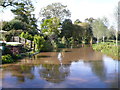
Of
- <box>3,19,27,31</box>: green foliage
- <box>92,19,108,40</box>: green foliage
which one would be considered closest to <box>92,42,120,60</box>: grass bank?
<box>92,19,108,40</box>: green foliage

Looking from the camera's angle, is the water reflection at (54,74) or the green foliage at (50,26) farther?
the green foliage at (50,26)

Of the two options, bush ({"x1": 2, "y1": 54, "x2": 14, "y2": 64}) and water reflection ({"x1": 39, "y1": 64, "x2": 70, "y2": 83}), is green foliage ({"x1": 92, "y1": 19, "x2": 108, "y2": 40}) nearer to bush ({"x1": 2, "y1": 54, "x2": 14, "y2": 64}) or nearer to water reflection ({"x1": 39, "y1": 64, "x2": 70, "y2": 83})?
bush ({"x1": 2, "y1": 54, "x2": 14, "y2": 64})

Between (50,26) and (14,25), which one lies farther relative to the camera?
(50,26)

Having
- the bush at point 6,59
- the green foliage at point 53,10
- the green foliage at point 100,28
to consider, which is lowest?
the bush at point 6,59

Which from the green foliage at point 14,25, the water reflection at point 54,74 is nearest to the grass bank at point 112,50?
the water reflection at point 54,74

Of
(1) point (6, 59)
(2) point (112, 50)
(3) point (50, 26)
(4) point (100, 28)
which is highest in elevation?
(3) point (50, 26)

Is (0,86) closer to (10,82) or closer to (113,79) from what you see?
(10,82)

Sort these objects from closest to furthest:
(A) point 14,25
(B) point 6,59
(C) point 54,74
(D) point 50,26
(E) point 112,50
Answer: (C) point 54,74
(B) point 6,59
(E) point 112,50
(A) point 14,25
(D) point 50,26

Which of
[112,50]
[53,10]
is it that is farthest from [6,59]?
[53,10]

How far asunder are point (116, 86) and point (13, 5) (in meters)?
9.03

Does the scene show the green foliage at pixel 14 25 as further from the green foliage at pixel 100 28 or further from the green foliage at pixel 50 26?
the green foliage at pixel 100 28

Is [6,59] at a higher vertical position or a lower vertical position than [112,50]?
lower

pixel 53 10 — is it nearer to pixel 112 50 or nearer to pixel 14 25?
pixel 14 25

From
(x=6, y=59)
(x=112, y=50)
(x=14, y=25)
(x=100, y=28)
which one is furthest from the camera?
(x=100, y=28)
